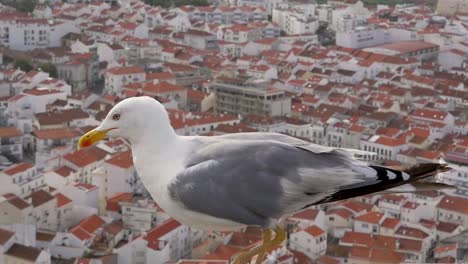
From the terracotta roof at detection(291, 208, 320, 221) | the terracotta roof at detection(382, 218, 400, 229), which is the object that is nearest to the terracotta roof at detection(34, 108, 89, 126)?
the terracotta roof at detection(291, 208, 320, 221)

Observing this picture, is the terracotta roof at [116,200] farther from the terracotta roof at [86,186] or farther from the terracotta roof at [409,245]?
the terracotta roof at [409,245]

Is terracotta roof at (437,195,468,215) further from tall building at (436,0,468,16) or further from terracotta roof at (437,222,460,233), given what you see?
tall building at (436,0,468,16)

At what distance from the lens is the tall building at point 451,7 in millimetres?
17906

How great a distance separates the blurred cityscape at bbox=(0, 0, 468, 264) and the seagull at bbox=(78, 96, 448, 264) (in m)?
0.48

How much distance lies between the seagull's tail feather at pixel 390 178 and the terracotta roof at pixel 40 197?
5.59 m

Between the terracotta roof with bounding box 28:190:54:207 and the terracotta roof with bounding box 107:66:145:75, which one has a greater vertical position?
the terracotta roof with bounding box 107:66:145:75

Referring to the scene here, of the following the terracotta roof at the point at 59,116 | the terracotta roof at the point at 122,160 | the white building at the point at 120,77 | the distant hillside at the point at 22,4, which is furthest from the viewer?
the distant hillside at the point at 22,4

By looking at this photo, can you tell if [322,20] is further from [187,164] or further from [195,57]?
[187,164]

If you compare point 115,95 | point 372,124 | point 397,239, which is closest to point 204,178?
point 397,239

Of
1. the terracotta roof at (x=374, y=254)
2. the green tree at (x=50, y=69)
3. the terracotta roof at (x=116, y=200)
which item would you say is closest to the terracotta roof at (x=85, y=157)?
the terracotta roof at (x=116, y=200)

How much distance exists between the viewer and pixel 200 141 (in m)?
1.60

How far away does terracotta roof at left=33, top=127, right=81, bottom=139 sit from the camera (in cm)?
876

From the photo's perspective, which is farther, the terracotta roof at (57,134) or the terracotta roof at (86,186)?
the terracotta roof at (57,134)

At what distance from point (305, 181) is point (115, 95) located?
935 cm
